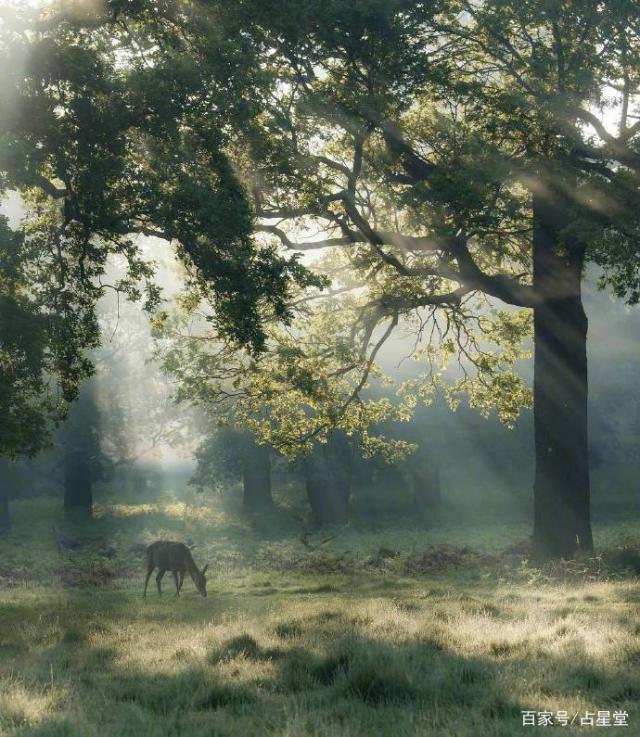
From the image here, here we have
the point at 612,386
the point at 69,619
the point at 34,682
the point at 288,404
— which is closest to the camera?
the point at 34,682

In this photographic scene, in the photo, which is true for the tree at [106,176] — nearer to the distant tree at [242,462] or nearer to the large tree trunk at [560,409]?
the large tree trunk at [560,409]

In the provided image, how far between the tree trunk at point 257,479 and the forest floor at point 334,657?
102 feet

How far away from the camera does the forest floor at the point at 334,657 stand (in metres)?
6.61

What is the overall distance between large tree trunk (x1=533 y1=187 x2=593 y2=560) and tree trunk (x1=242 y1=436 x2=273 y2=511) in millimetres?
31536

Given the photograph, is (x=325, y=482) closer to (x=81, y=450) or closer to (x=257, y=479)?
(x=257, y=479)

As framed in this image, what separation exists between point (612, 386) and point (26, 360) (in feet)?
163

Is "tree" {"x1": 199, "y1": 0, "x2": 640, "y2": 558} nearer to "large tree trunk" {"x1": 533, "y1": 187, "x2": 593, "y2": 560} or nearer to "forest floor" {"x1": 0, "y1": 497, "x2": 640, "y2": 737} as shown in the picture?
"large tree trunk" {"x1": 533, "y1": 187, "x2": 593, "y2": 560}

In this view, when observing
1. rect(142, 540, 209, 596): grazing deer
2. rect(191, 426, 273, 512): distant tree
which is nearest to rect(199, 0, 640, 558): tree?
rect(142, 540, 209, 596): grazing deer

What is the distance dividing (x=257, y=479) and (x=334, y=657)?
45548mm

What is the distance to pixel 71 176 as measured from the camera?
16797 mm

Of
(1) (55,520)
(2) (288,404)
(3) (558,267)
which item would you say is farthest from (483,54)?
(1) (55,520)

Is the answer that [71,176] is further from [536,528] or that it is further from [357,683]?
[536,528]

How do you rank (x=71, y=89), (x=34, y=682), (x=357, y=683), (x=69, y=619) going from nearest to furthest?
(x=357, y=683)
(x=34, y=682)
(x=69, y=619)
(x=71, y=89)

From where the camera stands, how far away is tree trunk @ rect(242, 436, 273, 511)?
53.0 m
